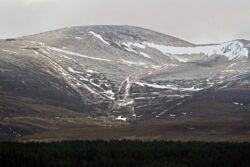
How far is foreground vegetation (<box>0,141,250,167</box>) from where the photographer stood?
95188 millimetres

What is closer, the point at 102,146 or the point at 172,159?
the point at 172,159

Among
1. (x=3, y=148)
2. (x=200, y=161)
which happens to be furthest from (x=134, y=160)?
(x=3, y=148)

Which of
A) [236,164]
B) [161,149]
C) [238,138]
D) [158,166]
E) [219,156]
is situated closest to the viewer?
[158,166]

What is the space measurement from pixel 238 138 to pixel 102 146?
82.6m

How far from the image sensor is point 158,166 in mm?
95312

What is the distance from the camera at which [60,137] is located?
199 m

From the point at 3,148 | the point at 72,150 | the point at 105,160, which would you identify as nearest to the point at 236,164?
the point at 105,160

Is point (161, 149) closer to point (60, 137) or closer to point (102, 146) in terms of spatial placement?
point (102, 146)

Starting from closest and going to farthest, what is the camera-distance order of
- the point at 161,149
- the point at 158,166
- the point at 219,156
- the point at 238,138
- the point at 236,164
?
the point at 158,166 < the point at 236,164 < the point at 219,156 < the point at 161,149 < the point at 238,138

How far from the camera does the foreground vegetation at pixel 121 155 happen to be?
95.2 meters

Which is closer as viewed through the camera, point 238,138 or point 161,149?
point 161,149

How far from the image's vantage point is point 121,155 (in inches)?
4178

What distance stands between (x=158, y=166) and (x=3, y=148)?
26123 mm

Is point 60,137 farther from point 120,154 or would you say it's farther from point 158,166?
point 158,166
